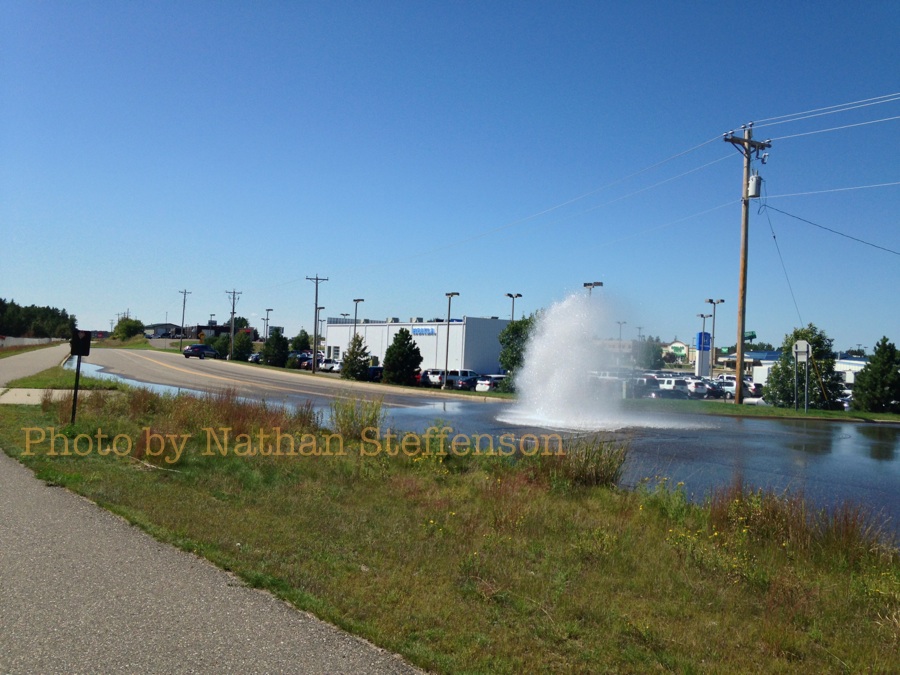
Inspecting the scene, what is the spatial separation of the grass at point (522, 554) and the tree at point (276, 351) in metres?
61.8

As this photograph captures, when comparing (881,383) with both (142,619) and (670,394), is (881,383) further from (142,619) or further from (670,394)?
(142,619)

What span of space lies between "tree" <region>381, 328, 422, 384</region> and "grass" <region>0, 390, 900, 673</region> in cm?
3554

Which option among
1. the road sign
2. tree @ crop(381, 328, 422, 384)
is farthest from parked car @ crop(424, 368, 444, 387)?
the road sign

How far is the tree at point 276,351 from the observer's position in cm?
7312

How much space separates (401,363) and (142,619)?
141 ft

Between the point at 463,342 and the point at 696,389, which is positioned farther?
the point at 463,342

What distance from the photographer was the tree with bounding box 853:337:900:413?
1276 inches

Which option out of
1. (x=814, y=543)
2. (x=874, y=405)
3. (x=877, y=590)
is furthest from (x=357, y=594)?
(x=874, y=405)

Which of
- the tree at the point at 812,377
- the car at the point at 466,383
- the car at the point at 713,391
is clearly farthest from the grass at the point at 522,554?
the car at the point at 713,391

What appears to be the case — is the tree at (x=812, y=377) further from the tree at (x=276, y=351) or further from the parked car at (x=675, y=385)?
the tree at (x=276, y=351)

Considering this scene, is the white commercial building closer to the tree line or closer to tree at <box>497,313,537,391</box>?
tree at <box>497,313,537,391</box>

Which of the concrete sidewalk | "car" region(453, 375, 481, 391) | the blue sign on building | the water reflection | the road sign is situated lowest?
the concrete sidewalk

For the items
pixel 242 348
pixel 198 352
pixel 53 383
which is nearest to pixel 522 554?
pixel 53 383

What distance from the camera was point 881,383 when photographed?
1277 inches
